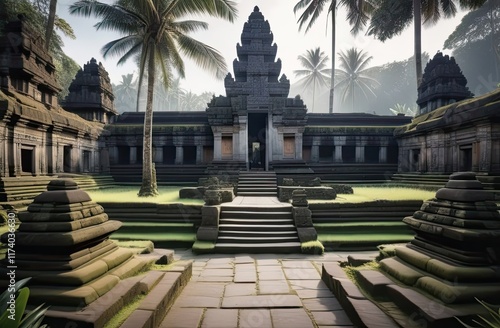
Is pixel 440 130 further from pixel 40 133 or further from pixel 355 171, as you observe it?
pixel 40 133

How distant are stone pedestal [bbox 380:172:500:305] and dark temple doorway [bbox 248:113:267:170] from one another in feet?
50.2

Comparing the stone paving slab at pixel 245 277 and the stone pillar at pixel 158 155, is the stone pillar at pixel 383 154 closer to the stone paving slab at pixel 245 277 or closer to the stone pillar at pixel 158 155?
the stone pillar at pixel 158 155

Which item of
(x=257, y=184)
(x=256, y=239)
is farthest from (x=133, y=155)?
(x=256, y=239)

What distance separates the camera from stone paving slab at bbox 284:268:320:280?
4.89 metres

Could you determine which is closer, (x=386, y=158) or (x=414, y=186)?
(x=414, y=186)

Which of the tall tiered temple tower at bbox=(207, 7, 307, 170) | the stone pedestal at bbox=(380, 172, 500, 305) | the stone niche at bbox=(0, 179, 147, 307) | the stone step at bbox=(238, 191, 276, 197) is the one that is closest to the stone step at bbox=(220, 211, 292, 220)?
the stone step at bbox=(238, 191, 276, 197)

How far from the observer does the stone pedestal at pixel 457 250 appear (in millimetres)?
2885

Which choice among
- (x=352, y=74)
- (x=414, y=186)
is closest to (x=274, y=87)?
(x=414, y=186)

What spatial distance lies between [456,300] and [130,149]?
59.9 feet

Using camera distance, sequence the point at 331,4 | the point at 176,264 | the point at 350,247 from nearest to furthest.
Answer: the point at 176,264
the point at 350,247
the point at 331,4

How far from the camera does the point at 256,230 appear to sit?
7.29 m

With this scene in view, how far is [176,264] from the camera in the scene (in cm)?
466

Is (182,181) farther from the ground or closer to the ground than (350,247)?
farther from the ground

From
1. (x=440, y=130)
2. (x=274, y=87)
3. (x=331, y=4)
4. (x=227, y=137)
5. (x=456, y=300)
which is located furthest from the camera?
(x=331, y=4)
